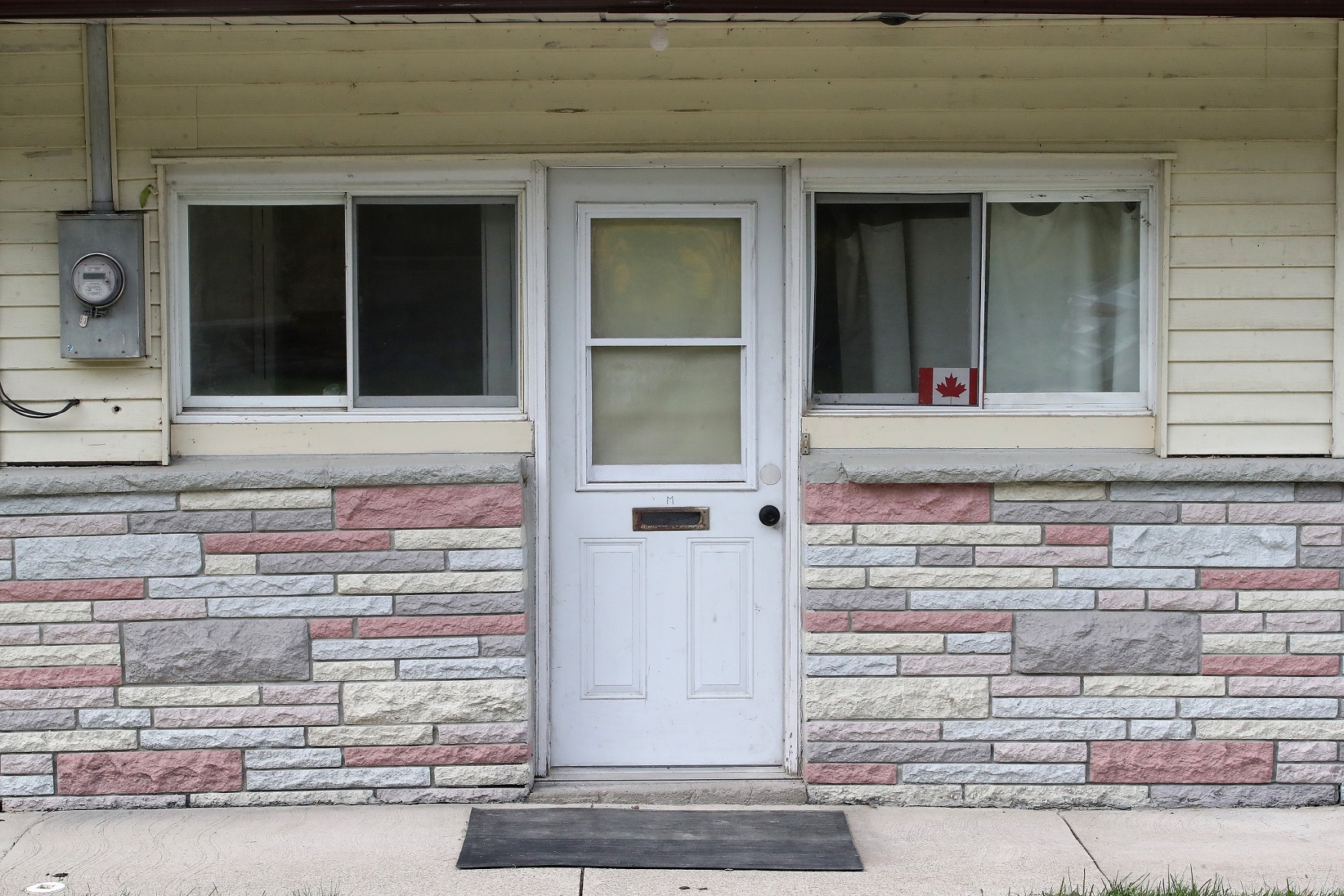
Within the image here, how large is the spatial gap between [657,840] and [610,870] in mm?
Result: 248

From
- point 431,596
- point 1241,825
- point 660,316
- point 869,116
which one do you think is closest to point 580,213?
point 660,316

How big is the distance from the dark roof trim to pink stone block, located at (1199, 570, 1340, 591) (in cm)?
196

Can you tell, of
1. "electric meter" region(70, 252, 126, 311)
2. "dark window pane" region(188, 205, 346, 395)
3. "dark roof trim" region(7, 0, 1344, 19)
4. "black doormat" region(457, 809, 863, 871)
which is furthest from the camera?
"dark window pane" region(188, 205, 346, 395)

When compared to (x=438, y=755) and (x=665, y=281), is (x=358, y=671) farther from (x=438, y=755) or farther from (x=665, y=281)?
(x=665, y=281)

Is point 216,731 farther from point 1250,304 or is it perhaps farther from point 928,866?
point 1250,304

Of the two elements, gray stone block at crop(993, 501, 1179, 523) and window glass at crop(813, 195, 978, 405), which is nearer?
gray stone block at crop(993, 501, 1179, 523)

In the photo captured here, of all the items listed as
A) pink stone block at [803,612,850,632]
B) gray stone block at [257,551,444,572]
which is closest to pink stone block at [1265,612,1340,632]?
pink stone block at [803,612,850,632]

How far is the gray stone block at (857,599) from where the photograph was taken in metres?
4.42

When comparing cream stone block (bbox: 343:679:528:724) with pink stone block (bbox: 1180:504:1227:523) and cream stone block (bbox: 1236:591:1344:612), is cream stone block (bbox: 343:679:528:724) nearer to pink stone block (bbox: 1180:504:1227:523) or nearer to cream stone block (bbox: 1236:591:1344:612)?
pink stone block (bbox: 1180:504:1227:523)

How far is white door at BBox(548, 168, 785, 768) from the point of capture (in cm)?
458

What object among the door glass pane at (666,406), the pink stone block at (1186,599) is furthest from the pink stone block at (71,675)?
the pink stone block at (1186,599)

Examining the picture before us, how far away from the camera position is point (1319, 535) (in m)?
4.41

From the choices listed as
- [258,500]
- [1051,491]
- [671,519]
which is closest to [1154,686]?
[1051,491]

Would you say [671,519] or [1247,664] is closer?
[1247,664]
